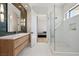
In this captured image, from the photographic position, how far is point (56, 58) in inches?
63.8

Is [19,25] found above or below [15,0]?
below

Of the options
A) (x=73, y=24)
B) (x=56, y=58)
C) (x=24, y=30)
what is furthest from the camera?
(x=24, y=30)

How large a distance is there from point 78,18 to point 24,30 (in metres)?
2.46

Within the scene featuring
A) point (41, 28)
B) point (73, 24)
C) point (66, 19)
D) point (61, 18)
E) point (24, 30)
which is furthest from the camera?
point (41, 28)

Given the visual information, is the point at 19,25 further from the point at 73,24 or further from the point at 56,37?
the point at 73,24

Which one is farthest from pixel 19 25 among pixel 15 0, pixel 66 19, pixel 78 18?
pixel 15 0

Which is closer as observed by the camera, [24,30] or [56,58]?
[56,58]

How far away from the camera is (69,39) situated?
4.31m

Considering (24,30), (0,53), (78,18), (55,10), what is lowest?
(0,53)

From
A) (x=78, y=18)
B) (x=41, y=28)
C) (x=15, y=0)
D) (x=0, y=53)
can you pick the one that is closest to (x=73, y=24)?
(x=78, y=18)

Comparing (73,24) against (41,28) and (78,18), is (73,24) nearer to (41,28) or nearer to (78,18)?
(78,18)

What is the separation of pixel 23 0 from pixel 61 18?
3255 millimetres

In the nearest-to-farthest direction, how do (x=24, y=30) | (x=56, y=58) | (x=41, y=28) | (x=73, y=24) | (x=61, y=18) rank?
(x=56, y=58), (x=73, y=24), (x=61, y=18), (x=24, y=30), (x=41, y=28)

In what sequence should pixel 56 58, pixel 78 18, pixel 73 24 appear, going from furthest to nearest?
1. pixel 73 24
2. pixel 78 18
3. pixel 56 58
